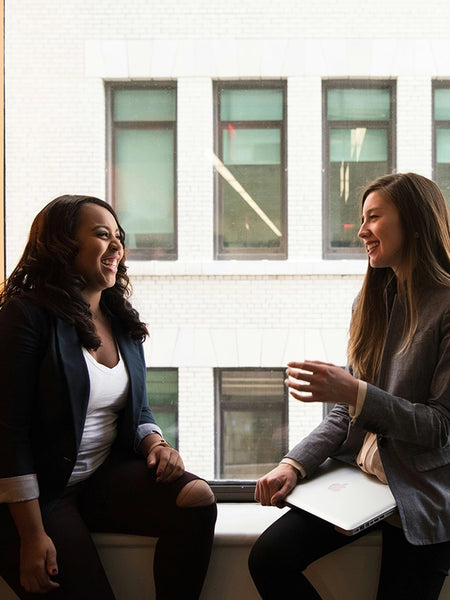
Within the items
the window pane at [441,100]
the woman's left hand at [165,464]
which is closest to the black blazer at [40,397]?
the woman's left hand at [165,464]

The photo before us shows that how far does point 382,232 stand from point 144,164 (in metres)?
1.81

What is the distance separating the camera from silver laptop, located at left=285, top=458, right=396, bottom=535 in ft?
4.36

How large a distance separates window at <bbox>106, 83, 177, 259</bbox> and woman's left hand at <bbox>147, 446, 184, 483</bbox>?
4.70 feet

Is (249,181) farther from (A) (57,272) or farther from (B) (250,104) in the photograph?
(A) (57,272)

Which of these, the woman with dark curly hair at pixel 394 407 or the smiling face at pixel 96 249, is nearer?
the woman with dark curly hair at pixel 394 407

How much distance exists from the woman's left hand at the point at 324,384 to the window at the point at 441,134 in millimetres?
1616

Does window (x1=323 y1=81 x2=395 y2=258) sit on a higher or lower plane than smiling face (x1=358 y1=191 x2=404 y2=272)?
higher

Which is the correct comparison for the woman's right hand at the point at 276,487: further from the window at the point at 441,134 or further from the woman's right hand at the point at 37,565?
the window at the point at 441,134

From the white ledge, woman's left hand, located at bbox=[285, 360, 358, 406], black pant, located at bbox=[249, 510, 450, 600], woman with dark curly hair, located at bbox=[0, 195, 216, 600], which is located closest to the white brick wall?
the white ledge

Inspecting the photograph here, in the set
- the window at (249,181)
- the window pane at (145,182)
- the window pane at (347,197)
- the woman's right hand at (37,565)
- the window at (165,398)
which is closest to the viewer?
the woman's right hand at (37,565)

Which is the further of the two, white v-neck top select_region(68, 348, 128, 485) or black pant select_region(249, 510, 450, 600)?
white v-neck top select_region(68, 348, 128, 485)

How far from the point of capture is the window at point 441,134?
2.61m

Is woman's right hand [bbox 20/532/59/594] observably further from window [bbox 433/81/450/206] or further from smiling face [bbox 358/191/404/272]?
window [bbox 433/81/450/206]

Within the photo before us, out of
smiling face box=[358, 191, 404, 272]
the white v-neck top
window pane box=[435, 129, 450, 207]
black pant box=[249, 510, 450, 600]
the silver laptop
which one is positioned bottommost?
black pant box=[249, 510, 450, 600]
